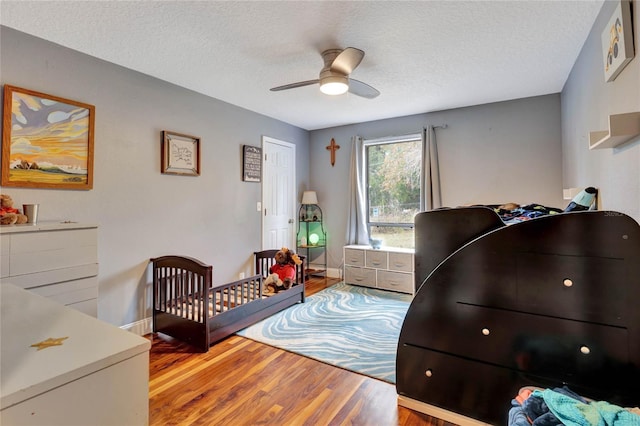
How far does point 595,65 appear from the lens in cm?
213

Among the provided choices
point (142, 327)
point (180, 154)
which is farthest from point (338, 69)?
point (142, 327)

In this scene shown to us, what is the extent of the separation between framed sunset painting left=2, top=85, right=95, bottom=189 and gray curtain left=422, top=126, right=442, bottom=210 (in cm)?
381

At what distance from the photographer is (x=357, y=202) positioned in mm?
4801

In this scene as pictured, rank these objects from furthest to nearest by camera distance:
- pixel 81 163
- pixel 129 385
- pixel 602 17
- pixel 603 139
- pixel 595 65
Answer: pixel 81 163, pixel 595 65, pixel 602 17, pixel 603 139, pixel 129 385

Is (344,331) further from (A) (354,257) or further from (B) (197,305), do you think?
(A) (354,257)

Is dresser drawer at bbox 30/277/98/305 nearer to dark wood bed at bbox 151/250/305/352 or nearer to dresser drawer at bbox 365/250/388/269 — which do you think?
dark wood bed at bbox 151/250/305/352

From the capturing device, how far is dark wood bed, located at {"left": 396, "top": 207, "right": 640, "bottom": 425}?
4.13 ft

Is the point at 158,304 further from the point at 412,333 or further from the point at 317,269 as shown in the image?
the point at 317,269

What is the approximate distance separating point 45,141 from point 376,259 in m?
3.75

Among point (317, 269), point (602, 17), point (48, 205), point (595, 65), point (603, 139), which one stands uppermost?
point (602, 17)

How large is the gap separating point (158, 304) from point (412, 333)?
2.35 meters

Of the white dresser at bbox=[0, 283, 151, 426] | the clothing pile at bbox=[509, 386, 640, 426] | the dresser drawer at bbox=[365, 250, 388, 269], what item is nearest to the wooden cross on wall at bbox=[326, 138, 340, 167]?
the dresser drawer at bbox=[365, 250, 388, 269]

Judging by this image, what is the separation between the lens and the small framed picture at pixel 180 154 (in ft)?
10.0

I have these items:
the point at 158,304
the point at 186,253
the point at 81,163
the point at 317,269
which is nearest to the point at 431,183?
the point at 317,269
